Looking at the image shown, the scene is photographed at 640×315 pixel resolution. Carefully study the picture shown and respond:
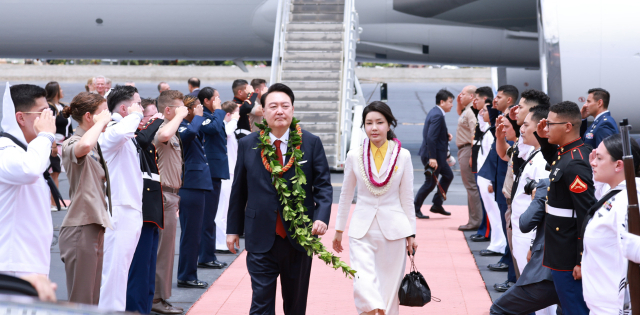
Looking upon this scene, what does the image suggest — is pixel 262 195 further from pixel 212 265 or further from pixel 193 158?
pixel 212 265

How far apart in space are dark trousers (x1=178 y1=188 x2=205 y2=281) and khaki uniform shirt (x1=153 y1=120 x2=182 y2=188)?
513 mm

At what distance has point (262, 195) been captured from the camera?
378cm

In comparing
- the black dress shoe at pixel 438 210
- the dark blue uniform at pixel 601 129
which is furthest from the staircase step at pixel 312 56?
the dark blue uniform at pixel 601 129

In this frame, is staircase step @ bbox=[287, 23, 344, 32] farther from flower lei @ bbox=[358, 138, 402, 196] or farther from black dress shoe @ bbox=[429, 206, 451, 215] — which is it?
flower lei @ bbox=[358, 138, 402, 196]

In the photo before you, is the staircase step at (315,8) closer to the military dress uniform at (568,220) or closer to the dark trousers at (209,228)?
the dark trousers at (209,228)

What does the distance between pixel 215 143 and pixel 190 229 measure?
4.25ft

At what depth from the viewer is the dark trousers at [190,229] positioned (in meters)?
5.55

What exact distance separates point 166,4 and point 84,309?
1325 cm

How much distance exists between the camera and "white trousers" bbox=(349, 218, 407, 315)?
411 centimetres

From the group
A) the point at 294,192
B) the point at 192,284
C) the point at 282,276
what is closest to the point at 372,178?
the point at 294,192

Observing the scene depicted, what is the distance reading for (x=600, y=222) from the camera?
9.88 ft

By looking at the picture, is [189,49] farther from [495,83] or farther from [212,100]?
[212,100]

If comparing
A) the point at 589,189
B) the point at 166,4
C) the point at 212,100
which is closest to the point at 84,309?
the point at 589,189

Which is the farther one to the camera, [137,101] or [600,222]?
[137,101]
